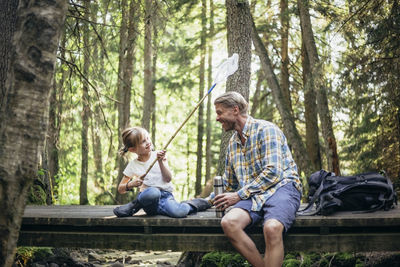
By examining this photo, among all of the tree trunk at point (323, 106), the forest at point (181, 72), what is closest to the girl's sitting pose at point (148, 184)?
the forest at point (181, 72)

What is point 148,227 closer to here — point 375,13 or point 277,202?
point 277,202

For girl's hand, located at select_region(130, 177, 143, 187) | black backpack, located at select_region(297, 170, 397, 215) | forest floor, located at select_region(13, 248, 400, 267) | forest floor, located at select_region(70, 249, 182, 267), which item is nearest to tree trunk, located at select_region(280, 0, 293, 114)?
forest floor, located at select_region(70, 249, 182, 267)

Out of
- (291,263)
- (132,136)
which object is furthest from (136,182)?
(291,263)

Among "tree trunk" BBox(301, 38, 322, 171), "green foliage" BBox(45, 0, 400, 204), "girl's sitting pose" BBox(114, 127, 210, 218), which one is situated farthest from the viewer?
"tree trunk" BBox(301, 38, 322, 171)

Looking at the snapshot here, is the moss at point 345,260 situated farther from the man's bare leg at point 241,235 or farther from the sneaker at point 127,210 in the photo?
the sneaker at point 127,210

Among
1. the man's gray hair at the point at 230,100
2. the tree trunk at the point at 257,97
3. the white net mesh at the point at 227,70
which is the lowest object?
the man's gray hair at the point at 230,100

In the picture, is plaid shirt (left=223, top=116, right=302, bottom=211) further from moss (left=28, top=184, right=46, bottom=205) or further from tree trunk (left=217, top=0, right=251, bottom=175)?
moss (left=28, top=184, right=46, bottom=205)

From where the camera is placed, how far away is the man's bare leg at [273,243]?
3400mm

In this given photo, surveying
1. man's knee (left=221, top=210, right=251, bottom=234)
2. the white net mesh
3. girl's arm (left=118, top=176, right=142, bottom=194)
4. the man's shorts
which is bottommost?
man's knee (left=221, top=210, right=251, bottom=234)

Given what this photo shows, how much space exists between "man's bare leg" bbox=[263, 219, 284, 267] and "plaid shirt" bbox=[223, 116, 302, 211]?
25 cm

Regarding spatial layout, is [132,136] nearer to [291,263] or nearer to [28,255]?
[28,255]

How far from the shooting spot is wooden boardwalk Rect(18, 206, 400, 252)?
→ 3.77m

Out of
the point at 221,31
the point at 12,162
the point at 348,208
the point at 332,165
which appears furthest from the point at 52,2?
the point at 221,31

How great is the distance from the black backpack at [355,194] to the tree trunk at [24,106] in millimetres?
2542
